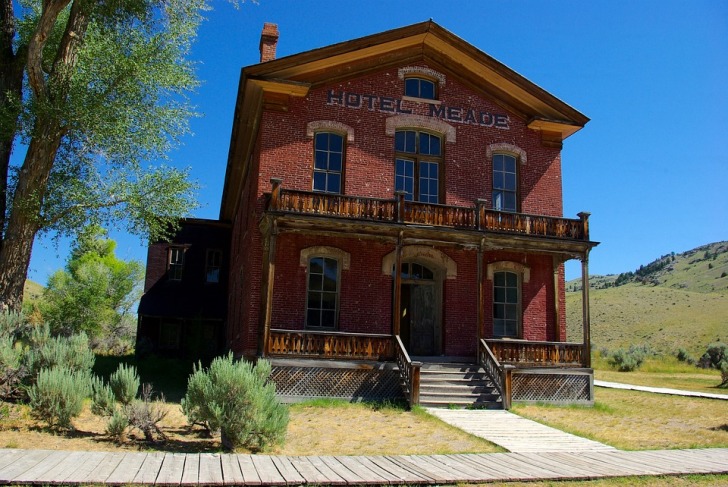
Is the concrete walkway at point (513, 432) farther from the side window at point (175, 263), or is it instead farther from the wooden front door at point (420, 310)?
the side window at point (175, 263)

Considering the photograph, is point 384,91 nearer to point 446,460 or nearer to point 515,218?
point 515,218

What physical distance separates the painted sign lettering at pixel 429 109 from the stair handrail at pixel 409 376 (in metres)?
7.36

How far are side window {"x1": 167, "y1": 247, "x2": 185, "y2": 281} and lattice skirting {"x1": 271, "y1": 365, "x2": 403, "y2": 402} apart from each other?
1608 cm

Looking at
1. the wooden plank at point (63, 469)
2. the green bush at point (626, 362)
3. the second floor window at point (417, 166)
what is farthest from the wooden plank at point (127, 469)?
the green bush at point (626, 362)

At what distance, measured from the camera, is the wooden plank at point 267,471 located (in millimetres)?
6660

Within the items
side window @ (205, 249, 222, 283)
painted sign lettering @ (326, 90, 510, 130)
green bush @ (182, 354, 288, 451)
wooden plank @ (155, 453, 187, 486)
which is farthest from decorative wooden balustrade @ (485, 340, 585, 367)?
side window @ (205, 249, 222, 283)

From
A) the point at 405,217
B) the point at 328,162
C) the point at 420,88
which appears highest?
the point at 420,88

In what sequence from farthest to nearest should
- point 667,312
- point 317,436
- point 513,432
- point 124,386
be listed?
1. point 667,312
2. point 513,432
3. point 317,436
4. point 124,386

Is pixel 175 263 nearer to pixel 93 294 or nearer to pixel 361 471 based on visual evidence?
pixel 93 294

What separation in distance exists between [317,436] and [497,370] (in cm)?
637

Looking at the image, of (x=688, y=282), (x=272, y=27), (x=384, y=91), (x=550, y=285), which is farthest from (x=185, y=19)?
(x=688, y=282)

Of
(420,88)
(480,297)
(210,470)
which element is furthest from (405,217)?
(210,470)

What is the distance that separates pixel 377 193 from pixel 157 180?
6.22m

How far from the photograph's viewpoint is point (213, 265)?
2942 cm
